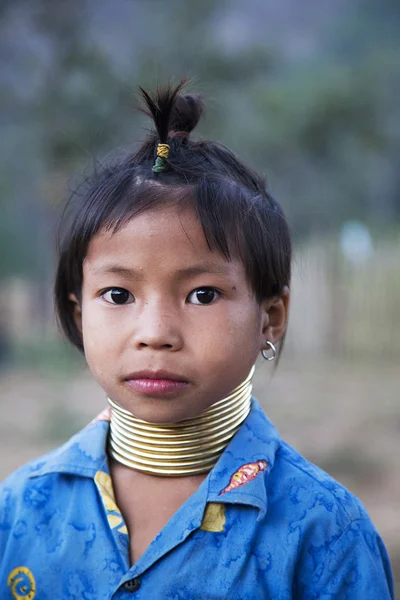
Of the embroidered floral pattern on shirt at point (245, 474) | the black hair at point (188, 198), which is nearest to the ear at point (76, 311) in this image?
the black hair at point (188, 198)

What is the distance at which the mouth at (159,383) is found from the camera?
1671 mm

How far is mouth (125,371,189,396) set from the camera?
1.67 meters

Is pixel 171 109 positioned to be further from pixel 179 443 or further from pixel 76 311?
pixel 179 443

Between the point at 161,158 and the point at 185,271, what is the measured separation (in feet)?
0.98

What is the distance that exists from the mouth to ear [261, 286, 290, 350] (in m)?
0.32

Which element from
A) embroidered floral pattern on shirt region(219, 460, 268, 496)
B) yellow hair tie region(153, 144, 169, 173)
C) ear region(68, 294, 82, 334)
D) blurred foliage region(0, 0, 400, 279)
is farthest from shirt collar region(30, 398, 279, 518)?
blurred foliage region(0, 0, 400, 279)

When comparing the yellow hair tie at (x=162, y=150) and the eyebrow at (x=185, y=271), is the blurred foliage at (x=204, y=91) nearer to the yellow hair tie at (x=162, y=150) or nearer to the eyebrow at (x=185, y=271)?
the yellow hair tie at (x=162, y=150)

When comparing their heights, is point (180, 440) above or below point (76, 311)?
below

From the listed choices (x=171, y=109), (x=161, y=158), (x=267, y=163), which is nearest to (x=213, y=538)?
(x=161, y=158)

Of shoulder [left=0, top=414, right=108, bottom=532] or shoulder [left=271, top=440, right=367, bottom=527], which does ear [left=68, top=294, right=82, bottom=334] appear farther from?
shoulder [left=271, top=440, right=367, bottom=527]

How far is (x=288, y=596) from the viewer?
5.47 ft

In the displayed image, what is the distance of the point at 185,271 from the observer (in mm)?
1688

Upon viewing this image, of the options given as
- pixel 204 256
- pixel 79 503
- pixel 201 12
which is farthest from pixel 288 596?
pixel 201 12

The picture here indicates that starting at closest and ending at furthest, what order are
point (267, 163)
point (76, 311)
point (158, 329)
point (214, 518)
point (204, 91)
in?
point (158, 329), point (214, 518), point (76, 311), point (204, 91), point (267, 163)
